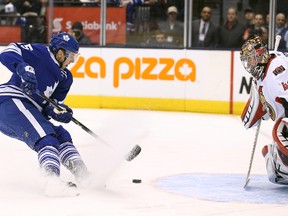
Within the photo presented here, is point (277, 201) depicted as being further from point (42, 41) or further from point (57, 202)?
point (42, 41)

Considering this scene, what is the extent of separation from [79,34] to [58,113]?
5.63m

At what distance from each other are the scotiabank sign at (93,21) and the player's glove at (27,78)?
5704 millimetres

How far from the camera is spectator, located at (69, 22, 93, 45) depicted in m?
10.7

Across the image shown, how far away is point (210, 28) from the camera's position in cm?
1044

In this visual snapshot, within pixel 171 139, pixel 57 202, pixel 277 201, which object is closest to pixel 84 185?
pixel 57 202

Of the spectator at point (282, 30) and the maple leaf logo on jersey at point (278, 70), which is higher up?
the maple leaf logo on jersey at point (278, 70)

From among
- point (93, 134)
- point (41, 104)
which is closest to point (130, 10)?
point (93, 134)

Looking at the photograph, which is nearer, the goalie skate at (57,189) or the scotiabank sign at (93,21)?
the goalie skate at (57,189)

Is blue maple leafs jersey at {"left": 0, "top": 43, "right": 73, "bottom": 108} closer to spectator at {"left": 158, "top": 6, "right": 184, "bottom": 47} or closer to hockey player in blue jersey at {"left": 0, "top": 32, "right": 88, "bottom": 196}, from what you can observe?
hockey player in blue jersey at {"left": 0, "top": 32, "right": 88, "bottom": 196}

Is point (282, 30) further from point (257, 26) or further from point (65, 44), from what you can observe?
point (65, 44)

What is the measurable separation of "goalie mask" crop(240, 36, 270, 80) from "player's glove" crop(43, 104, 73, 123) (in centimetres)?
113

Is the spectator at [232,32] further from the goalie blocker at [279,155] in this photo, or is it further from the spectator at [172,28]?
the goalie blocker at [279,155]

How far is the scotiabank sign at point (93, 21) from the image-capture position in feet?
35.0

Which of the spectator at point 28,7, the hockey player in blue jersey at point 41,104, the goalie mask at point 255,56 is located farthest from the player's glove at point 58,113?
the spectator at point 28,7
